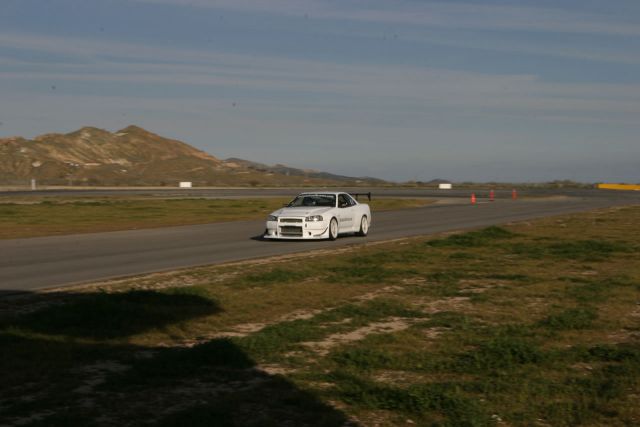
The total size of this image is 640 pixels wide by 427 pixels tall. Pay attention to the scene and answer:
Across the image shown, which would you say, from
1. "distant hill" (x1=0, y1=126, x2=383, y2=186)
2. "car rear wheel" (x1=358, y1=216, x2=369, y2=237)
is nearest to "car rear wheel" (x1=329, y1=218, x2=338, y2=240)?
"car rear wheel" (x1=358, y1=216, x2=369, y2=237)

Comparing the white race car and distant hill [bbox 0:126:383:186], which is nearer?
the white race car

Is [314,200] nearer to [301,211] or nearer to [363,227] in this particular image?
[301,211]

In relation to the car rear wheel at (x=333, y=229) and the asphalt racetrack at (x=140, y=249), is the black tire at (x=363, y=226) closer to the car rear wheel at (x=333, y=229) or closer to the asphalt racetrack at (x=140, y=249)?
the asphalt racetrack at (x=140, y=249)

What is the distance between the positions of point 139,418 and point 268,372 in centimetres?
185

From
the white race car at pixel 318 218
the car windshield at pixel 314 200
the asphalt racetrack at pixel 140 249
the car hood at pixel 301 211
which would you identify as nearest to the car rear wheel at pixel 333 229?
the white race car at pixel 318 218

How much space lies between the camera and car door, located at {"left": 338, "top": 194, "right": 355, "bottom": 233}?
26641mm

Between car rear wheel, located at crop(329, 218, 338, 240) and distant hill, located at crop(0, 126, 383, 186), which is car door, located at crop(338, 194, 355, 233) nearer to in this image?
car rear wheel, located at crop(329, 218, 338, 240)

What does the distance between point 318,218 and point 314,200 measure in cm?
177

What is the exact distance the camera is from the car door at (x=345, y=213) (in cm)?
2664

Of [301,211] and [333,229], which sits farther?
[333,229]

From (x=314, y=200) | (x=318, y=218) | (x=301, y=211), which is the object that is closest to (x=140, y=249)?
(x=301, y=211)

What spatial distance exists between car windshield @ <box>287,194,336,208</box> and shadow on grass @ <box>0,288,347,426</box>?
623 inches

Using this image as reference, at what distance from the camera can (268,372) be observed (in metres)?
8.20

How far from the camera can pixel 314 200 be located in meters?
27.2
